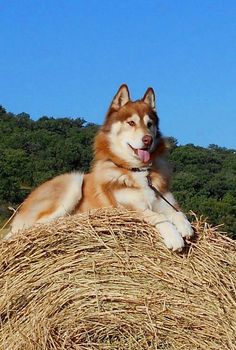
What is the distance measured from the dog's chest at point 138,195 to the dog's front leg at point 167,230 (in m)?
1.00

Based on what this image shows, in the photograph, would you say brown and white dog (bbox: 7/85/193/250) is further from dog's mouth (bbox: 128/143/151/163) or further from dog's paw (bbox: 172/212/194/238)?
dog's paw (bbox: 172/212/194/238)

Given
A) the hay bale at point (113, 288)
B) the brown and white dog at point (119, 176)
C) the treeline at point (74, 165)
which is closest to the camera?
the hay bale at point (113, 288)

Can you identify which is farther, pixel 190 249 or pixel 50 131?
pixel 50 131

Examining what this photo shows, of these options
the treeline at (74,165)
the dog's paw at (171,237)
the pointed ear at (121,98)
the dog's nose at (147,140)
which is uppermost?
the pointed ear at (121,98)

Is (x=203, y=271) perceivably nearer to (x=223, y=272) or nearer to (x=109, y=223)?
(x=223, y=272)

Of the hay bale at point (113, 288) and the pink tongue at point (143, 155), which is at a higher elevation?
the pink tongue at point (143, 155)

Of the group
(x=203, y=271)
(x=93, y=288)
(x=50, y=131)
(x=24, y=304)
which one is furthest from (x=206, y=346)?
(x=50, y=131)

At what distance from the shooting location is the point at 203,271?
4840mm

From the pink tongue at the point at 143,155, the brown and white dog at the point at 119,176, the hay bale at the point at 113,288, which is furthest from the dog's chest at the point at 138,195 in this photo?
the hay bale at the point at 113,288

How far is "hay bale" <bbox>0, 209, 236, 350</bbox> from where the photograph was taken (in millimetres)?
4730

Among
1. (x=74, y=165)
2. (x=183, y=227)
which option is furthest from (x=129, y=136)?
(x=74, y=165)

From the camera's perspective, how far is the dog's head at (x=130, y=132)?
6.43m

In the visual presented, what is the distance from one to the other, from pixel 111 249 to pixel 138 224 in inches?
9.6

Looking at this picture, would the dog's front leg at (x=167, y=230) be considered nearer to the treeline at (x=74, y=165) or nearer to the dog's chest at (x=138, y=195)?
the dog's chest at (x=138, y=195)
